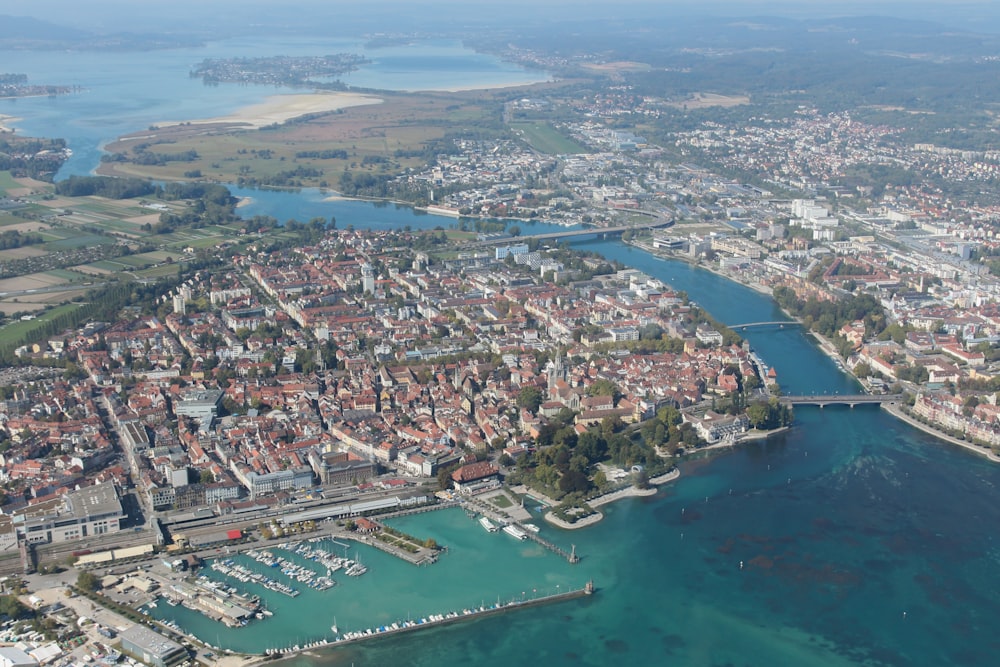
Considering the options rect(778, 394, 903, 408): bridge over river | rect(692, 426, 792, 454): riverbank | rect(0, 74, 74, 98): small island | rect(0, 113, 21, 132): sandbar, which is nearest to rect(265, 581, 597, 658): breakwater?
rect(692, 426, 792, 454): riverbank

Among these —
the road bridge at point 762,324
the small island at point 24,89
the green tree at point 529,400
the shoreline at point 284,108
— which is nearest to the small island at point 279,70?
the shoreline at point 284,108

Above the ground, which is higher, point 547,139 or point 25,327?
point 547,139

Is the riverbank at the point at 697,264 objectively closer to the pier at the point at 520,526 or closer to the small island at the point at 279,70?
the pier at the point at 520,526

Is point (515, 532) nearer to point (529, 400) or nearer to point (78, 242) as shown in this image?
point (529, 400)

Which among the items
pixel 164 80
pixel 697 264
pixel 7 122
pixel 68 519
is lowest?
pixel 697 264

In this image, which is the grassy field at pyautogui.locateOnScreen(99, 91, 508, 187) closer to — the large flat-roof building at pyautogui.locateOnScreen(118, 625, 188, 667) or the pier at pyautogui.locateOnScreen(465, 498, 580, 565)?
the pier at pyautogui.locateOnScreen(465, 498, 580, 565)

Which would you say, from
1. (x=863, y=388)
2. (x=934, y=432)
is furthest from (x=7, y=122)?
(x=934, y=432)
